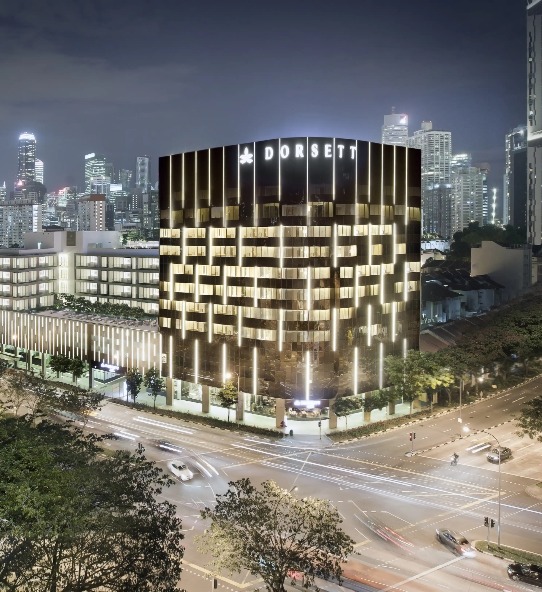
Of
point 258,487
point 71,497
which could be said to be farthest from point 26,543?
point 258,487

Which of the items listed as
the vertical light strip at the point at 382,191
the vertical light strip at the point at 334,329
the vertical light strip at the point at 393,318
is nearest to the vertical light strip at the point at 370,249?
the vertical light strip at the point at 382,191

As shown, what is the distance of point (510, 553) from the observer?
52469 mm

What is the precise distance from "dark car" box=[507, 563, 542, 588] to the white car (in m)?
33.1

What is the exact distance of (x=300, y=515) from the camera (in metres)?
40.3

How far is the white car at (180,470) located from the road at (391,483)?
3.28ft

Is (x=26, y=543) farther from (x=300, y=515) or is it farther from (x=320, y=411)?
(x=320, y=411)

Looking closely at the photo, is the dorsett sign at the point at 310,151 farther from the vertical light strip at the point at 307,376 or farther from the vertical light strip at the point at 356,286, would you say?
the vertical light strip at the point at 307,376

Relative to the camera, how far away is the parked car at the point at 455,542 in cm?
5273

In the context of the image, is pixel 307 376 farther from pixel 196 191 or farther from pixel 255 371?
pixel 196 191

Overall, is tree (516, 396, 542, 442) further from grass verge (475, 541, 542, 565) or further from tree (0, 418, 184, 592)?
tree (0, 418, 184, 592)

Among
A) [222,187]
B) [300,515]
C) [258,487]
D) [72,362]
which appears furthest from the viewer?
[72,362]

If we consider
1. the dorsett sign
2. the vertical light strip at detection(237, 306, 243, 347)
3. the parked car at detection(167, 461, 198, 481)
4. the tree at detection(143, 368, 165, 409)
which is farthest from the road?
the dorsett sign

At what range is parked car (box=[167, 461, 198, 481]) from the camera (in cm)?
7029

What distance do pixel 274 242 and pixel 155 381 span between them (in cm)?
2890
